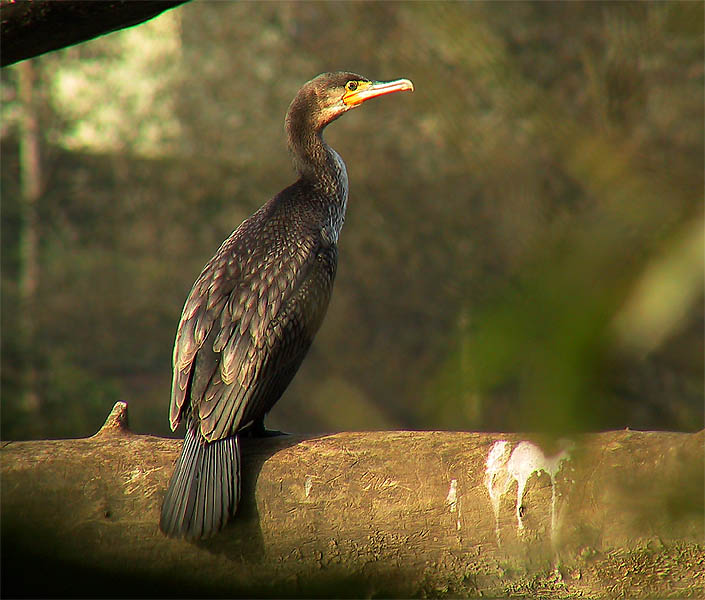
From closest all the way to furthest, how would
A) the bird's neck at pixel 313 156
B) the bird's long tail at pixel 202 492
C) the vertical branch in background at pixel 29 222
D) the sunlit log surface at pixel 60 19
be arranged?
the bird's long tail at pixel 202 492, the sunlit log surface at pixel 60 19, the bird's neck at pixel 313 156, the vertical branch in background at pixel 29 222

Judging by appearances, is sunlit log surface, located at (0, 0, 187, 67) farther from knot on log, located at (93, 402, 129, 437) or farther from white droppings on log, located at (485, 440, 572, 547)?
white droppings on log, located at (485, 440, 572, 547)

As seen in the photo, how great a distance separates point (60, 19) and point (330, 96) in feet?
4.37

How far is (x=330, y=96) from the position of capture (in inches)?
143

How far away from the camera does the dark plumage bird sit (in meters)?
2.31

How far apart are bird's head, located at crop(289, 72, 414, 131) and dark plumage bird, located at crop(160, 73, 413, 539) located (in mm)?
436

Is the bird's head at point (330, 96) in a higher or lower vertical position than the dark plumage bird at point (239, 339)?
higher

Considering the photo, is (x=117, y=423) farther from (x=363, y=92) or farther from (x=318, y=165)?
(x=363, y=92)

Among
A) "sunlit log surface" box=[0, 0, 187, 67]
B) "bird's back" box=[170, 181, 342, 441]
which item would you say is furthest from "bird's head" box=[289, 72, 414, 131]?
"sunlit log surface" box=[0, 0, 187, 67]

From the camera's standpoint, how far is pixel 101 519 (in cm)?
234

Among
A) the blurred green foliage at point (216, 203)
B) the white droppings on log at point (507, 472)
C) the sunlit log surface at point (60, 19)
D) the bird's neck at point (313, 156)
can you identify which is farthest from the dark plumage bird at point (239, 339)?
the blurred green foliage at point (216, 203)

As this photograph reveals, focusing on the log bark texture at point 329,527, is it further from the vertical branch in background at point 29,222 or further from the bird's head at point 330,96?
the vertical branch in background at point 29,222

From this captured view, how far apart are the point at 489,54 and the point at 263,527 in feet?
5.90

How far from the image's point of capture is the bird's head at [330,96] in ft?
11.9

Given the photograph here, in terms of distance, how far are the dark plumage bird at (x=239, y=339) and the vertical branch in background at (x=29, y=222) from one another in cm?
468
